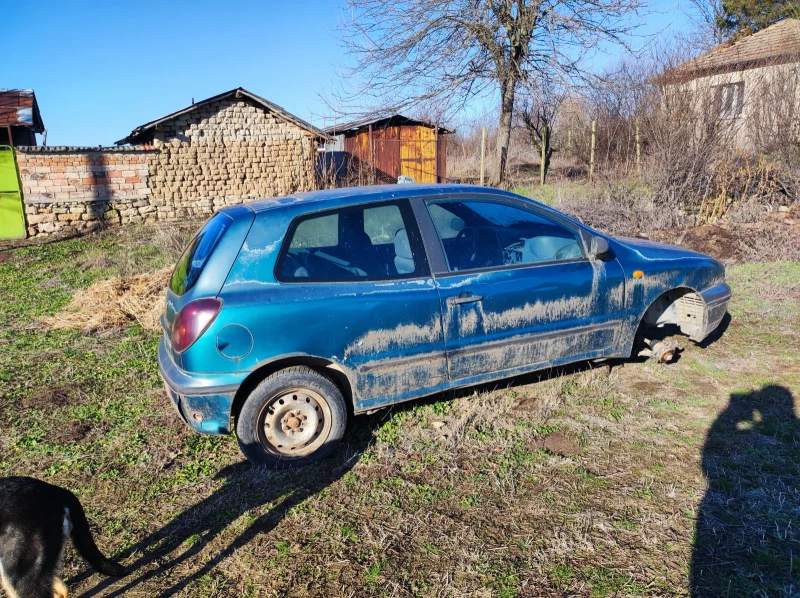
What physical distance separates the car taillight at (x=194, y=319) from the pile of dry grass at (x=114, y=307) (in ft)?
11.5

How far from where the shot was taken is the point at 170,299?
12.1 ft

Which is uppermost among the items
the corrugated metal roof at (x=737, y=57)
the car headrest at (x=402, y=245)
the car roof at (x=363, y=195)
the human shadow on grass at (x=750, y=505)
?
the corrugated metal roof at (x=737, y=57)

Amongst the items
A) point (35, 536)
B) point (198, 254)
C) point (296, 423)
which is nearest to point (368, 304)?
point (296, 423)

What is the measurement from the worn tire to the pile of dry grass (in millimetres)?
3634

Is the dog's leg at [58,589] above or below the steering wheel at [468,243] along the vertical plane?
below

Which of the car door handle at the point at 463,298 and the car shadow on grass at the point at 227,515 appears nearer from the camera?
the car shadow on grass at the point at 227,515

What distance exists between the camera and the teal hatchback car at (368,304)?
3.31 meters

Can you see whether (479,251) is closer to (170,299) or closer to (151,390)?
(170,299)

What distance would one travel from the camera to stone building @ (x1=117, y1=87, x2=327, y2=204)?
50.5ft

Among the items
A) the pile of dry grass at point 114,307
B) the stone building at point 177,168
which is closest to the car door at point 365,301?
the pile of dry grass at point 114,307

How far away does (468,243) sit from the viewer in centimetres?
396

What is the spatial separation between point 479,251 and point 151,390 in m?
3.01

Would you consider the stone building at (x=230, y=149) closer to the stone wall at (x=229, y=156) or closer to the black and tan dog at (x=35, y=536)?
the stone wall at (x=229, y=156)

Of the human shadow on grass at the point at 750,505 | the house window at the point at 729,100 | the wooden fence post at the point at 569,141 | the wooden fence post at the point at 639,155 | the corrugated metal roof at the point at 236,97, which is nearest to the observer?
the human shadow on grass at the point at 750,505
